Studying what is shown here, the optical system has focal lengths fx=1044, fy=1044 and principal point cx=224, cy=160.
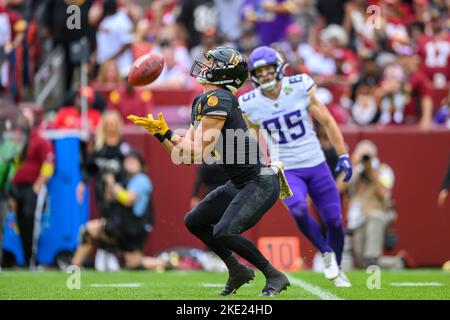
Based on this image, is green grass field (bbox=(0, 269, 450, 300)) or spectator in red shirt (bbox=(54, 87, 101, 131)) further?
spectator in red shirt (bbox=(54, 87, 101, 131))

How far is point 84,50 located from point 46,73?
1524 mm

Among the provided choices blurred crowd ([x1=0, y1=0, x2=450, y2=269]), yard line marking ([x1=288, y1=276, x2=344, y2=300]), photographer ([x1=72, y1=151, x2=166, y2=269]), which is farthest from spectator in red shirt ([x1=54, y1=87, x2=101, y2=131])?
yard line marking ([x1=288, y1=276, x2=344, y2=300])

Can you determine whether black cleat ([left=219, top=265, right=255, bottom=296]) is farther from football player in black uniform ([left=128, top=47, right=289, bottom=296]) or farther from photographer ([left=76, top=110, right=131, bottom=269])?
photographer ([left=76, top=110, right=131, bottom=269])

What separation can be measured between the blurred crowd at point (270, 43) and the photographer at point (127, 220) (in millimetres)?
1156

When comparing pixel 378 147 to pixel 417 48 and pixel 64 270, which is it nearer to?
pixel 417 48

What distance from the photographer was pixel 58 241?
11625mm

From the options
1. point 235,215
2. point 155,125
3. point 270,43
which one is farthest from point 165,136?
point 270,43

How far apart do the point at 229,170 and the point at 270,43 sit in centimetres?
713

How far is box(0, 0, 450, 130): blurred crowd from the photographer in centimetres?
1276

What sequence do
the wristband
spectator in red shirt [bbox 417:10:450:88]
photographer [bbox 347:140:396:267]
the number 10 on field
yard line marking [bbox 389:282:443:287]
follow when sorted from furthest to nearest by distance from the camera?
spectator in red shirt [bbox 417:10:450:88] → the number 10 on field → photographer [bbox 347:140:396:267] → yard line marking [bbox 389:282:443:287] → the wristband

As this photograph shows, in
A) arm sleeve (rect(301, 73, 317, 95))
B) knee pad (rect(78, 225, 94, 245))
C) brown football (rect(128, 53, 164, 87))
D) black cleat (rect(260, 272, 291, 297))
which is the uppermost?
brown football (rect(128, 53, 164, 87))

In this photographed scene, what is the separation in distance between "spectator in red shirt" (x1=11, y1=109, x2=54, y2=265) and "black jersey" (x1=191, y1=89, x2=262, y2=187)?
4715 millimetres

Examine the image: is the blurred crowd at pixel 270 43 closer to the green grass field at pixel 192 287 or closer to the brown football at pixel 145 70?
the green grass field at pixel 192 287
